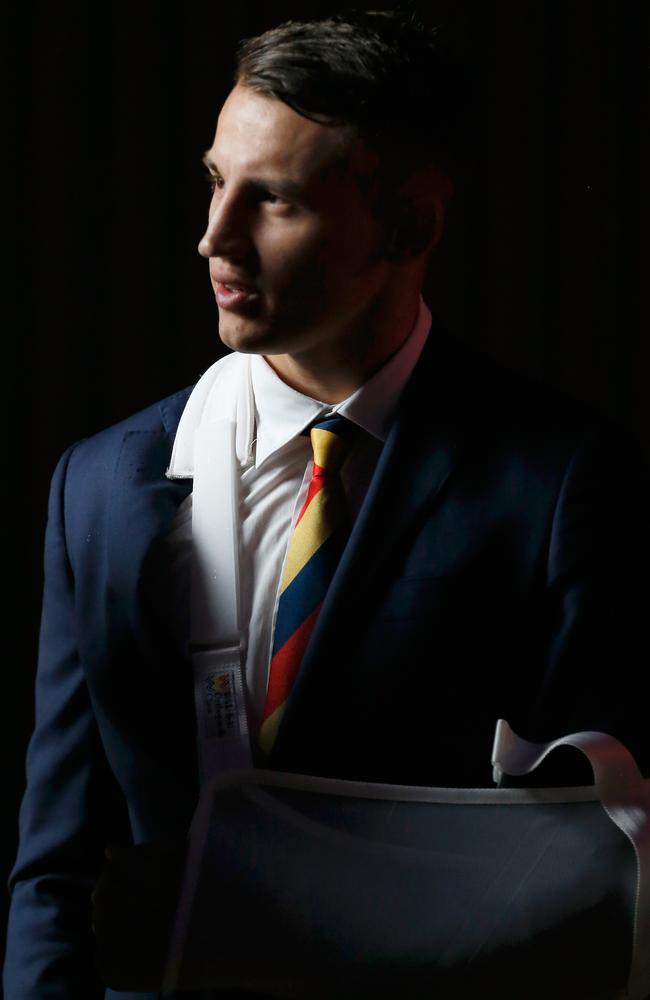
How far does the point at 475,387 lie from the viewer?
40.5 inches

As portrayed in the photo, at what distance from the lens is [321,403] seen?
1010 mm

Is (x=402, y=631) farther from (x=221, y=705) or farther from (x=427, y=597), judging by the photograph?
(x=221, y=705)

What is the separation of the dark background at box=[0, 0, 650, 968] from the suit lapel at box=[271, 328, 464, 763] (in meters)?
0.42

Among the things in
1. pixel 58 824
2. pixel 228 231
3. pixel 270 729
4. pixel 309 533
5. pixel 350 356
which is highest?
pixel 228 231

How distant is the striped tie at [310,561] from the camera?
0.95 metres

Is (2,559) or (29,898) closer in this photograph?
(29,898)

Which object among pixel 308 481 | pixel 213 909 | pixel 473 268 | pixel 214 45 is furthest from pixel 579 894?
pixel 214 45

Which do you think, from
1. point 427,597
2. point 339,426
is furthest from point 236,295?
point 427,597

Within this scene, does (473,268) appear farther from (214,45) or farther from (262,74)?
(262,74)

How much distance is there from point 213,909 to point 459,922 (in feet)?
0.54

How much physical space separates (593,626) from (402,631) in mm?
136

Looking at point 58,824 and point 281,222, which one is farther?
point 58,824

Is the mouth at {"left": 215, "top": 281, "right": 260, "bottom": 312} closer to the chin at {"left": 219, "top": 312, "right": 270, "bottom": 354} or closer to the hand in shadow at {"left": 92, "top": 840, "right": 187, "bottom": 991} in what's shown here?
the chin at {"left": 219, "top": 312, "right": 270, "bottom": 354}

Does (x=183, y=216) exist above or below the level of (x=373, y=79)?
below
